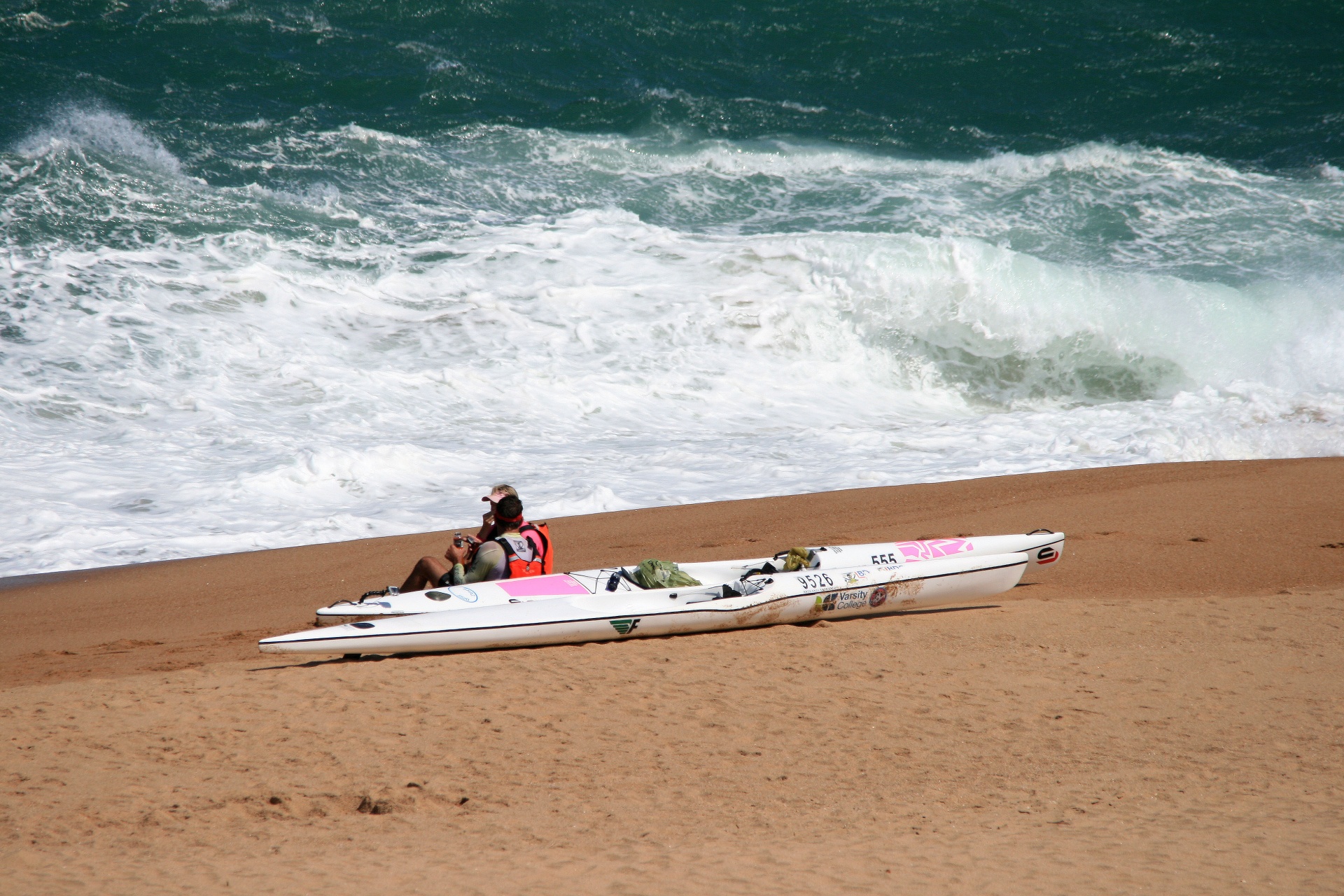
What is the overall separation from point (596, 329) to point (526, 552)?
25.1 feet

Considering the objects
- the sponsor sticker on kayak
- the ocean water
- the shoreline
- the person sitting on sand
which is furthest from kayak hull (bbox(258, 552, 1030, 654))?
the ocean water

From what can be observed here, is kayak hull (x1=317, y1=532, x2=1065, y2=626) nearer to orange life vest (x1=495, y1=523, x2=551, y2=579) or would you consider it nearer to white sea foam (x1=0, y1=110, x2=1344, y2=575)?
orange life vest (x1=495, y1=523, x2=551, y2=579)

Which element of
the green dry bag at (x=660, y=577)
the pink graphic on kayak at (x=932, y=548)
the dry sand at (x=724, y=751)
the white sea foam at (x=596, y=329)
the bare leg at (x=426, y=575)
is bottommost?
the dry sand at (x=724, y=751)

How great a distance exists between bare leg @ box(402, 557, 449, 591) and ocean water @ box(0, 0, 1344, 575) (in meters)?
2.89

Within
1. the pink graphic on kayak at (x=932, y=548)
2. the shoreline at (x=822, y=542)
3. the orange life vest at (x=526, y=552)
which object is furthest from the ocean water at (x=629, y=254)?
the pink graphic on kayak at (x=932, y=548)

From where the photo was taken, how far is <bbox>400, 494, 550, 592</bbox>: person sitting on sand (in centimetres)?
573

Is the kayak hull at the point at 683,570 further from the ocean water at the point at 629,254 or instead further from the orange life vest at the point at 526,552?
the ocean water at the point at 629,254

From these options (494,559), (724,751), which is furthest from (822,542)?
(724,751)

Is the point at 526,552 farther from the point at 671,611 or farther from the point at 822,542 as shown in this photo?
the point at 822,542

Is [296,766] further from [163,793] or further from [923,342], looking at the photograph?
[923,342]

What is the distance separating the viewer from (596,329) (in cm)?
1322

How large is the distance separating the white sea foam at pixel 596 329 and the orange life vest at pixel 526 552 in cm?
300

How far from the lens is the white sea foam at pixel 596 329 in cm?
977

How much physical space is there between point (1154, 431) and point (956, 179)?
870 cm
